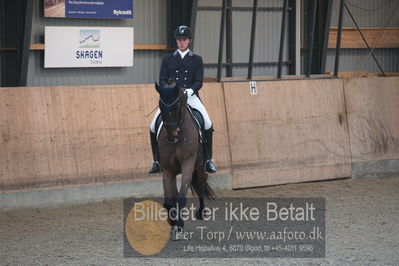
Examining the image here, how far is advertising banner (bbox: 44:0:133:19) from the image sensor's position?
12664 mm

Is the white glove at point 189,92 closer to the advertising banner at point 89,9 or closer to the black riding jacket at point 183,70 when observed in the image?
the black riding jacket at point 183,70

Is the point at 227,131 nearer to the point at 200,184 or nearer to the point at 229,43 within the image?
the point at 200,184

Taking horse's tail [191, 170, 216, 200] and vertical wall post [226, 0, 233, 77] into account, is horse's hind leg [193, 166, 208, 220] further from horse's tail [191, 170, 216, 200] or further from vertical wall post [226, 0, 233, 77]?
vertical wall post [226, 0, 233, 77]

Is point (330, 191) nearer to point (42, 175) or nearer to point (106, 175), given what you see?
point (106, 175)

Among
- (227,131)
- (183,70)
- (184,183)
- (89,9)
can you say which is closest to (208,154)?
(184,183)

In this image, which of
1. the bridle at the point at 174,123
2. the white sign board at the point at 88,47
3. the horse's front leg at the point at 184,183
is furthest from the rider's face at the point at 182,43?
the white sign board at the point at 88,47

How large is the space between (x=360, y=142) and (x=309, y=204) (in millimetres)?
3140

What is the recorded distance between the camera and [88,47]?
43.1 ft

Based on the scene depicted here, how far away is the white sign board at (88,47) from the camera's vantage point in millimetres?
12758

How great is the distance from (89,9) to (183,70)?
435 centimetres

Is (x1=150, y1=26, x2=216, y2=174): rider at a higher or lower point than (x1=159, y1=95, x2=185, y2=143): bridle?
higher

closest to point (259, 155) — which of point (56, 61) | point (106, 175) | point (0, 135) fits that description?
point (106, 175)

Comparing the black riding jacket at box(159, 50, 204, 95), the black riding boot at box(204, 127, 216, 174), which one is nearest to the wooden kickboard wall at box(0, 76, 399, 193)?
→ the black riding jacket at box(159, 50, 204, 95)

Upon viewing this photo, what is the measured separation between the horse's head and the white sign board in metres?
4.89
